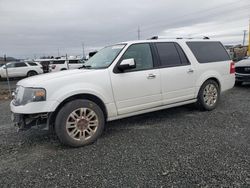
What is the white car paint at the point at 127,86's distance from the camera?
3.10 metres

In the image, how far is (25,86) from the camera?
3.19m

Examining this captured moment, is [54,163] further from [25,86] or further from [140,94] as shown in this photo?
[140,94]

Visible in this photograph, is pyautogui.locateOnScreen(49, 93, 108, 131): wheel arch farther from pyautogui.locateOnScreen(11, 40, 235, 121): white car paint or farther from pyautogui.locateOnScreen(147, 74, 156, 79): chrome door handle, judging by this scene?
pyautogui.locateOnScreen(147, 74, 156, 79): chrome door handle

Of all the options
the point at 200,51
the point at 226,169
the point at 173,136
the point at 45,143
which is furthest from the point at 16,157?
the point at 200,51

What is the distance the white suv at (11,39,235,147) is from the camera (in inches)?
123

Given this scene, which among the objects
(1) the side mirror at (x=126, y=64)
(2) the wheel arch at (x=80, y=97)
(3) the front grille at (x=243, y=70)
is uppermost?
(1) the side mirror at (x=126, y=64)

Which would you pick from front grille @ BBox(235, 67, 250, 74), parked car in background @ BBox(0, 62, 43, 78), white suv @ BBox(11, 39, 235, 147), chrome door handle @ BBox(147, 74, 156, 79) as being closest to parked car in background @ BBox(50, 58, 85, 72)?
parked car in background @ BBox(0, 62, 43, 78)

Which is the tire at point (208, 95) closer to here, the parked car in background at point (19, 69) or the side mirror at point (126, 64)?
the side mirror at point (126, 64)

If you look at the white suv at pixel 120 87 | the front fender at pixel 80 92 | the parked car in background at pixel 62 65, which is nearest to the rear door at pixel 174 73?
the white suv at pixel 120 87

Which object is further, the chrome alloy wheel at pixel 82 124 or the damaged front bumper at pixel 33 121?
the chrome alloy wheel at pixel 82 124

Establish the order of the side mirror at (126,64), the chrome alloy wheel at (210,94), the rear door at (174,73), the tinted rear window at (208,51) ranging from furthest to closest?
the chrome alloy wheel at (210,94) → the tinted rear window at (208,51) → the rear door at (174,73) → the side mirror at (126,64)

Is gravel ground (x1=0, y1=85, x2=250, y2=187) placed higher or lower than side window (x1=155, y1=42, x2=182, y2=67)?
lower

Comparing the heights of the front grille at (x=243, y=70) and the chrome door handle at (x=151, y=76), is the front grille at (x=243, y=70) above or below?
below

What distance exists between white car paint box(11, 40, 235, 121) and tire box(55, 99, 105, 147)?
18cm
